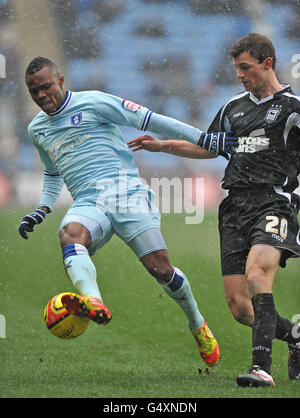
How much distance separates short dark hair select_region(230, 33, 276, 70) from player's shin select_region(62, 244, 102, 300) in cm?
156

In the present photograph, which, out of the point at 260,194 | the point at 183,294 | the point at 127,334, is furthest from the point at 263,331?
the point at 127,334

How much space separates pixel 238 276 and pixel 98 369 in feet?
4.16

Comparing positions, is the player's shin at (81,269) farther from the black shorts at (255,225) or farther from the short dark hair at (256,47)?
the short dark hair at (256,47)

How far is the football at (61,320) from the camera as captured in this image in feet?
12.6

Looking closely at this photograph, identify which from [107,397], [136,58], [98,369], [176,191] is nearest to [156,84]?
[136,58]

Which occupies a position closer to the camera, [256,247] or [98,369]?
[256,247]

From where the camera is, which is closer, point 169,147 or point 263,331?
point 263,331

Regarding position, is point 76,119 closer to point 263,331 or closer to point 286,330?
point 263,331

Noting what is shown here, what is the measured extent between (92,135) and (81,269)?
0.98 meters

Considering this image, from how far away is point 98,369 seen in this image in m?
5.12

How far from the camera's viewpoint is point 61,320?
386 centimetres

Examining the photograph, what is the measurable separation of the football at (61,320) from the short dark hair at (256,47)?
1890 millimetres
